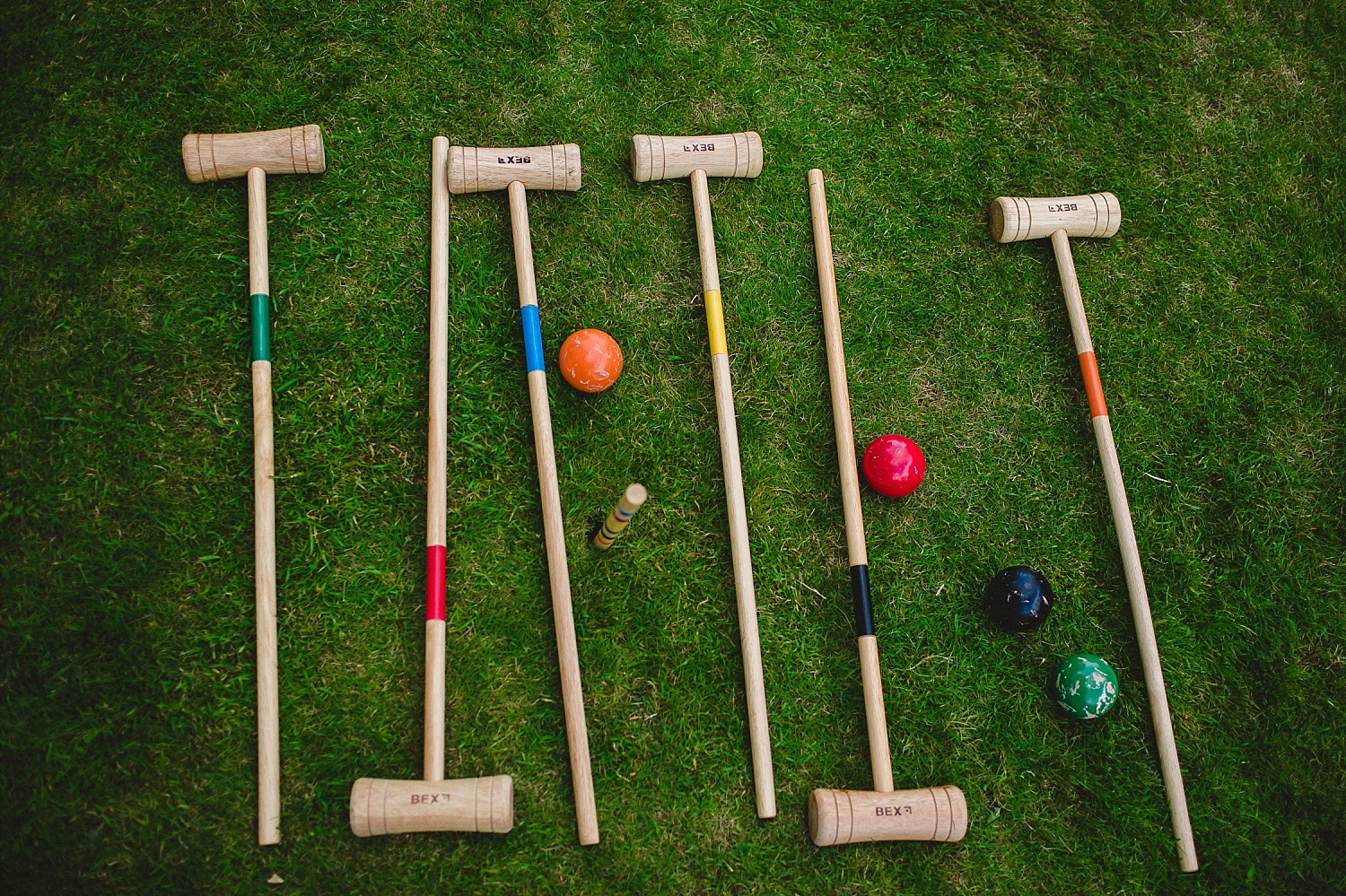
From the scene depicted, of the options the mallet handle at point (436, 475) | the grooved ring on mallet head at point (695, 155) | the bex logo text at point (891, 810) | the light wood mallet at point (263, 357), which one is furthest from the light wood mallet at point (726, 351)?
the light wood mallet at point (263, 357)

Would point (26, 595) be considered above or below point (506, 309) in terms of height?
below

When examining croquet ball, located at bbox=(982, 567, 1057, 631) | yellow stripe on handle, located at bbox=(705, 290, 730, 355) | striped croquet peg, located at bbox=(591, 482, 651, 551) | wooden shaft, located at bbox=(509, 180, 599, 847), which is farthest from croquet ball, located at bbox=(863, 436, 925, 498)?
wooden shaft, located at bbox=(509, 180, 599, 847)

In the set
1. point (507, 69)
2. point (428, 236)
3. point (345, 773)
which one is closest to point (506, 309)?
point (428, 236)

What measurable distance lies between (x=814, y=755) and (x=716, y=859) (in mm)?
504

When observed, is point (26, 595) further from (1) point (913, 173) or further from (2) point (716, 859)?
(1) point (913, 173)

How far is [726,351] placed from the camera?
334 centimetres

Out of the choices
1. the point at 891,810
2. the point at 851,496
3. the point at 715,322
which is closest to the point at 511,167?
the point at 715,322

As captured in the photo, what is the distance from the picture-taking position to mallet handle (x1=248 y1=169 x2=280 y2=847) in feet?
9.38

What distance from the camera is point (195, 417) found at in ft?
10.4

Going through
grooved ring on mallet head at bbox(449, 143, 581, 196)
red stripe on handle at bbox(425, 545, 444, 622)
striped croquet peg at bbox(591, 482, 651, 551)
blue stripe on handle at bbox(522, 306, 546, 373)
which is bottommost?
red stripe on handle at bbox(425, 545, 444, 622)

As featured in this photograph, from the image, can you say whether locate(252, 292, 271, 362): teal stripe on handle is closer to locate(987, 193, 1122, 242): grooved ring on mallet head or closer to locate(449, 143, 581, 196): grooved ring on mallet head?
locate(449, 143, 581, 196): grooved ring on mallet head

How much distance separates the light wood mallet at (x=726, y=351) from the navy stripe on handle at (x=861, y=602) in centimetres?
38

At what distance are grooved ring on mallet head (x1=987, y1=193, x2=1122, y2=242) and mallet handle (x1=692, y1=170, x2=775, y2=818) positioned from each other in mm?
1289

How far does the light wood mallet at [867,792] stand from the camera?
2.96m
